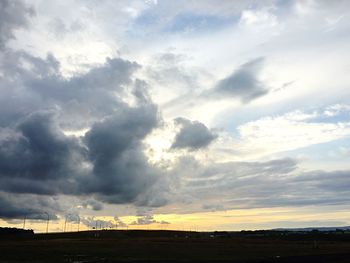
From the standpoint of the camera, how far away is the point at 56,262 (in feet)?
270

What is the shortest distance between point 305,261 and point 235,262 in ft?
47.1

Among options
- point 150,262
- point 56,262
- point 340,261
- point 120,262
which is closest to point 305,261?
point 340,261

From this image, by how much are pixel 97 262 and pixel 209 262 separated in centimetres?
2126

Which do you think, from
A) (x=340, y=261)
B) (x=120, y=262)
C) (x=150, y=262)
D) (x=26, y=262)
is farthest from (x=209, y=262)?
(x=26, y=262)

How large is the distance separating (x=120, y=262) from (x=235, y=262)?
2160cm

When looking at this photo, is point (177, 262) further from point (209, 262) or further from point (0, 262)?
point (0, 262)

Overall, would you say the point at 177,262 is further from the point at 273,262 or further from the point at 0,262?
the point at 0,262

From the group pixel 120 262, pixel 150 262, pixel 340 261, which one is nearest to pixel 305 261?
pixel 340 261

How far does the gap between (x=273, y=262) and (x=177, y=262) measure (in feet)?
59.4

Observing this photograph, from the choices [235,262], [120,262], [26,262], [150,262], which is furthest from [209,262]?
[26,262]

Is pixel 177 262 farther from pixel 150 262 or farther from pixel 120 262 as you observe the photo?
pixel 120 262

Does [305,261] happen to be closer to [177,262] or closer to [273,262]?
[273,262]

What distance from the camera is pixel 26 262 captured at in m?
82.1

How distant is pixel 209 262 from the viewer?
271 feet
